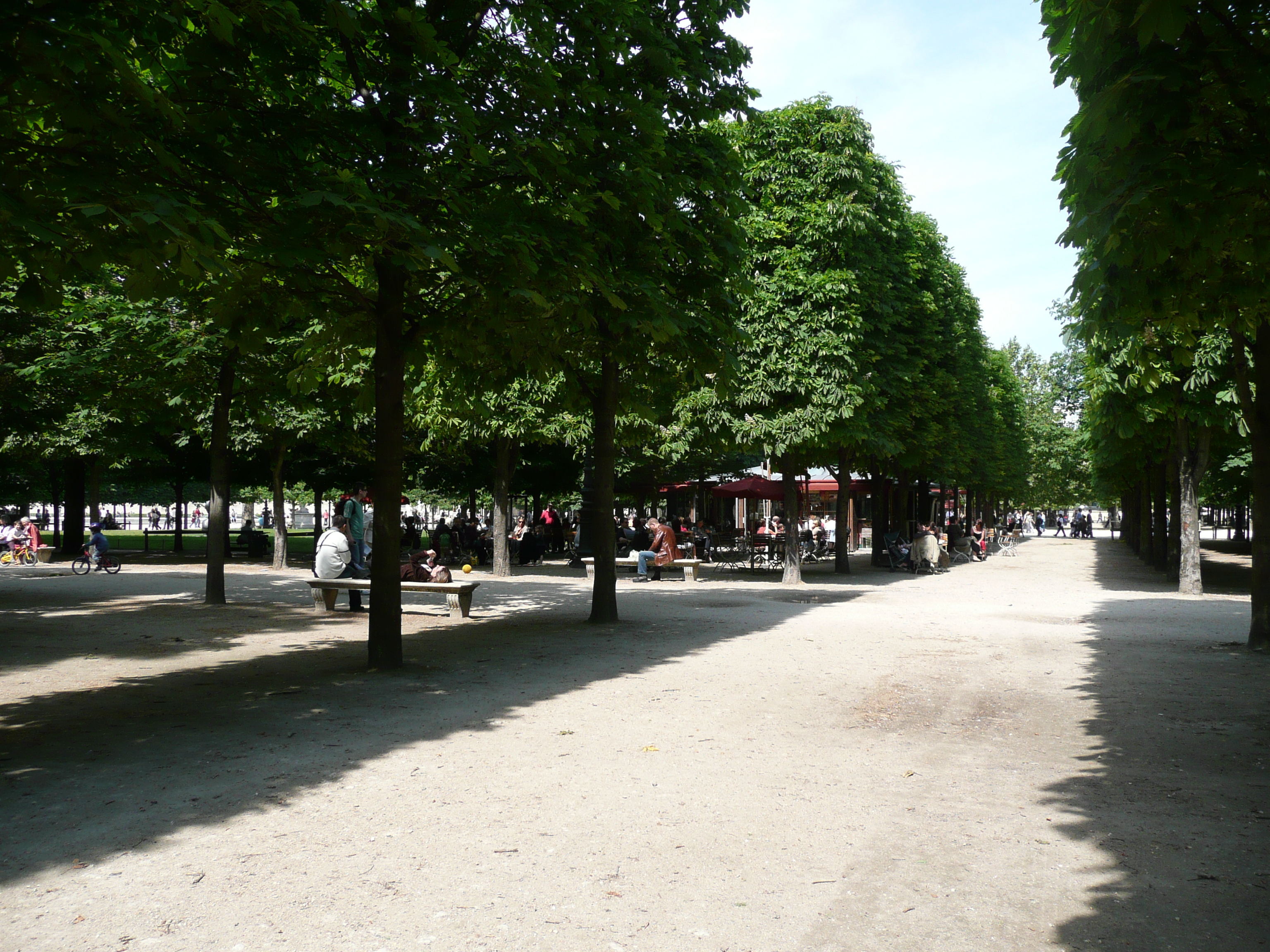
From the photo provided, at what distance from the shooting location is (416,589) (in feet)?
44.5

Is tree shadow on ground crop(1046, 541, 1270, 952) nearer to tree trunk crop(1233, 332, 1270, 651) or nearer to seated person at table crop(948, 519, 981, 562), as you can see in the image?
tree trunk crop(1233, 332, 1270, 651)

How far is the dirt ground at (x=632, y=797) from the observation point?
12.8 feet

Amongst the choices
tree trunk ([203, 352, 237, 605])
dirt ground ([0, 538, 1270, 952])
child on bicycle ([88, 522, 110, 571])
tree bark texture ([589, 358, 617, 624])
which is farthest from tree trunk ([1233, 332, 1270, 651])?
child on bicycle ([88, 522, 110, 571])

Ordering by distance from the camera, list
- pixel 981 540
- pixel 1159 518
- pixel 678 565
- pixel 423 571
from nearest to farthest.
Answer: pixel 423 571, pixel 678 565, pixel 1159 518, pixel 981 540

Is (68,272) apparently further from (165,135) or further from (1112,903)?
(1112,903)

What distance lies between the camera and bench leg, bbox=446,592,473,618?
46.3 feet

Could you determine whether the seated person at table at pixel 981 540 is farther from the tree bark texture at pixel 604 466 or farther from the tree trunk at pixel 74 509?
the tree trunk at pixel 74 509

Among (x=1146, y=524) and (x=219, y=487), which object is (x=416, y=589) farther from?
(x=1146, y=524)

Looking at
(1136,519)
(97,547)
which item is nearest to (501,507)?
(97,547)

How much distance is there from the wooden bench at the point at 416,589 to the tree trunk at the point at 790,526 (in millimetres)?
9625

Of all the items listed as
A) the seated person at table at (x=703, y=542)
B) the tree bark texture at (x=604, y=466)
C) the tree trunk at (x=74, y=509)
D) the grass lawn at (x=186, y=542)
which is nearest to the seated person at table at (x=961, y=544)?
the seated person at table at (x=703, y=542)

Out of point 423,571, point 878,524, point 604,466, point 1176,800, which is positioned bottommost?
point 1176,800

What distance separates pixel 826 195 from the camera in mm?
22344

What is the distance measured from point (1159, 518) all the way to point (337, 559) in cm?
2581
